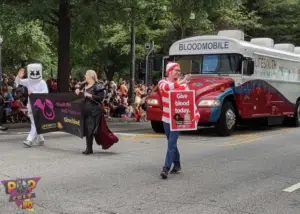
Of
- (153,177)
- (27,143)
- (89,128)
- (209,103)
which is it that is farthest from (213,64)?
(153,177)

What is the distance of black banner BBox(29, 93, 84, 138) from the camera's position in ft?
32.4

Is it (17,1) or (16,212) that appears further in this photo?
(17,1)

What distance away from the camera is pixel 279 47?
17906 mm

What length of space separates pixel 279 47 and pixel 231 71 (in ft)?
17.3

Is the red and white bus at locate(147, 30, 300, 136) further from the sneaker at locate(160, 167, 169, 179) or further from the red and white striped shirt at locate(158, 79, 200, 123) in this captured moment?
the sneaker at locate(160, 167, 169, 179)

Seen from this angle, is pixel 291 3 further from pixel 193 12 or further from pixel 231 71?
pixel 231 71

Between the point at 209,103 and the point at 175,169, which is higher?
the point at 209,103

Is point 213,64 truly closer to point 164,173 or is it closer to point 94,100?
point 94,100

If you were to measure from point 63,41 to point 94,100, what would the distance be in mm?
8056

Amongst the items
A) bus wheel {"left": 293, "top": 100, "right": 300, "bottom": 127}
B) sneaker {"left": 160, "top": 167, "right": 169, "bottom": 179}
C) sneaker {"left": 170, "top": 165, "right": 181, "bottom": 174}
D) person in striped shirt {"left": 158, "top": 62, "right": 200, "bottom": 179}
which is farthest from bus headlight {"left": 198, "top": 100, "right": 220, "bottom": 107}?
bus wheel {"left": 293, "top": 100, "right": 300, "bottom": 127}

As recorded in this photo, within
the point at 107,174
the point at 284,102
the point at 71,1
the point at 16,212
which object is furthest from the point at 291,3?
the point at 16,212

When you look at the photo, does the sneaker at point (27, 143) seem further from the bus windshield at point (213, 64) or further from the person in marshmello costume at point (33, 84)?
the bus windshield at point (213, 64)

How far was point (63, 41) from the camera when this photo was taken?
54.4 ft

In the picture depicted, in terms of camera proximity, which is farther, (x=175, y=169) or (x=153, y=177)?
(x=175, y=169)
